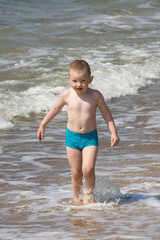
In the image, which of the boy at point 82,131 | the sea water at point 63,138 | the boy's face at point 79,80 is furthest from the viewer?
the boy at point 82,131

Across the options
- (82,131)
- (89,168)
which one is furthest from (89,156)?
(82,131)

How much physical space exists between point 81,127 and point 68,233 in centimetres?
111

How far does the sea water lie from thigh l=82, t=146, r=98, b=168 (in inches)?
15.7

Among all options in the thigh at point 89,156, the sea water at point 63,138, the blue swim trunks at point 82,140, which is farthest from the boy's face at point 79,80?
the sea water at point 63,138

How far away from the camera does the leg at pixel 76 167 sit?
4270 mm

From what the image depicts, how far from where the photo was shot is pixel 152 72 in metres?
12.8

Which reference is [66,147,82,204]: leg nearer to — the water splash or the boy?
the boy

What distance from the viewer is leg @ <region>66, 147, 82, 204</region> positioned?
4270mm

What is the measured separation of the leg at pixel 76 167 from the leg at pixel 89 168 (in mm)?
72

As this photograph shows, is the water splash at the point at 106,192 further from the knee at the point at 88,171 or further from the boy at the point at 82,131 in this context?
the knee at the point at 88,171

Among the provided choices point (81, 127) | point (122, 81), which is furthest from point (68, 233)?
point (122, 81)

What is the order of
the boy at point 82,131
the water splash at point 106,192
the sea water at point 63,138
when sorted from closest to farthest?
the sea water at point 63,138
the boy at point 82,131
the water splash at point 106,192

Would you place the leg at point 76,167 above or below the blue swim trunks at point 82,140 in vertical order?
below

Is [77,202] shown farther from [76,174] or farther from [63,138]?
[63,138]
